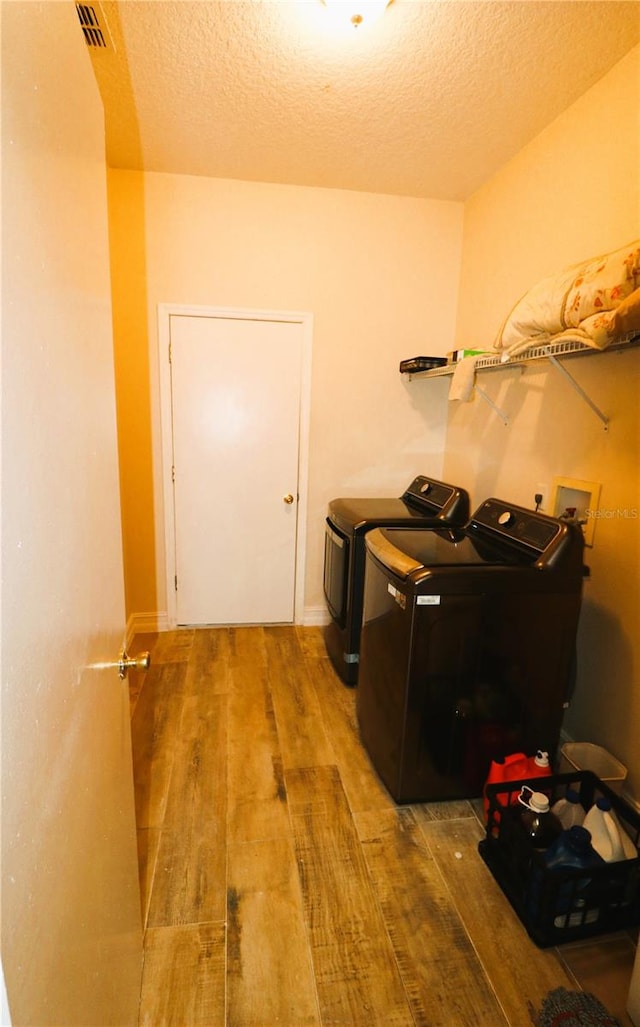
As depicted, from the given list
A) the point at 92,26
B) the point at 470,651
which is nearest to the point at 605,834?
the point at 470,651

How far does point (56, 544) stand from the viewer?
1.94ft

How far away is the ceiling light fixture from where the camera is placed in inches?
57.5

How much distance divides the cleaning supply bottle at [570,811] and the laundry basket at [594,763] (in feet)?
0.73

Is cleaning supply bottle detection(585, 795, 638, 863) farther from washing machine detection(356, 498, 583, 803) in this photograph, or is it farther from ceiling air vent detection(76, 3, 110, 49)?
ceiling air vent detection(76, 3, 110, 49)

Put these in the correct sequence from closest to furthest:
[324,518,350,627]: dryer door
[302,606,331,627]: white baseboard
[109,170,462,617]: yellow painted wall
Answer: [324,518,350,627]: dryer door
[109,170,462,617]: yellow painted wall
[302,606,331,627]: white baseboard

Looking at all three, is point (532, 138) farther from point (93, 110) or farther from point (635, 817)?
point (635, 817)

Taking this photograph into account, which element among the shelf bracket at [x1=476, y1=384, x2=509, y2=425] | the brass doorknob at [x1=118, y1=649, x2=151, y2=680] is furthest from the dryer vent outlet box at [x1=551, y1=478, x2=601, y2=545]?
the brass doorknob at [x1=118, y1=649, x2=151, y2=680]

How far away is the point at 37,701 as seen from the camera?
0.51 metres

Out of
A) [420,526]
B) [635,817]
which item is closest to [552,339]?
[420,526]

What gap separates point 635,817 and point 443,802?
63 cm

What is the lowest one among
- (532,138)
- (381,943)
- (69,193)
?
(381,943)

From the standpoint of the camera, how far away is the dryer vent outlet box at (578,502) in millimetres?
1809

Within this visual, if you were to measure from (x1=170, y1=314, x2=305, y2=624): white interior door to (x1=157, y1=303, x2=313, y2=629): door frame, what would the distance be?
→ 23mm

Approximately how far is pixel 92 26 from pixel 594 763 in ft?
10.2
